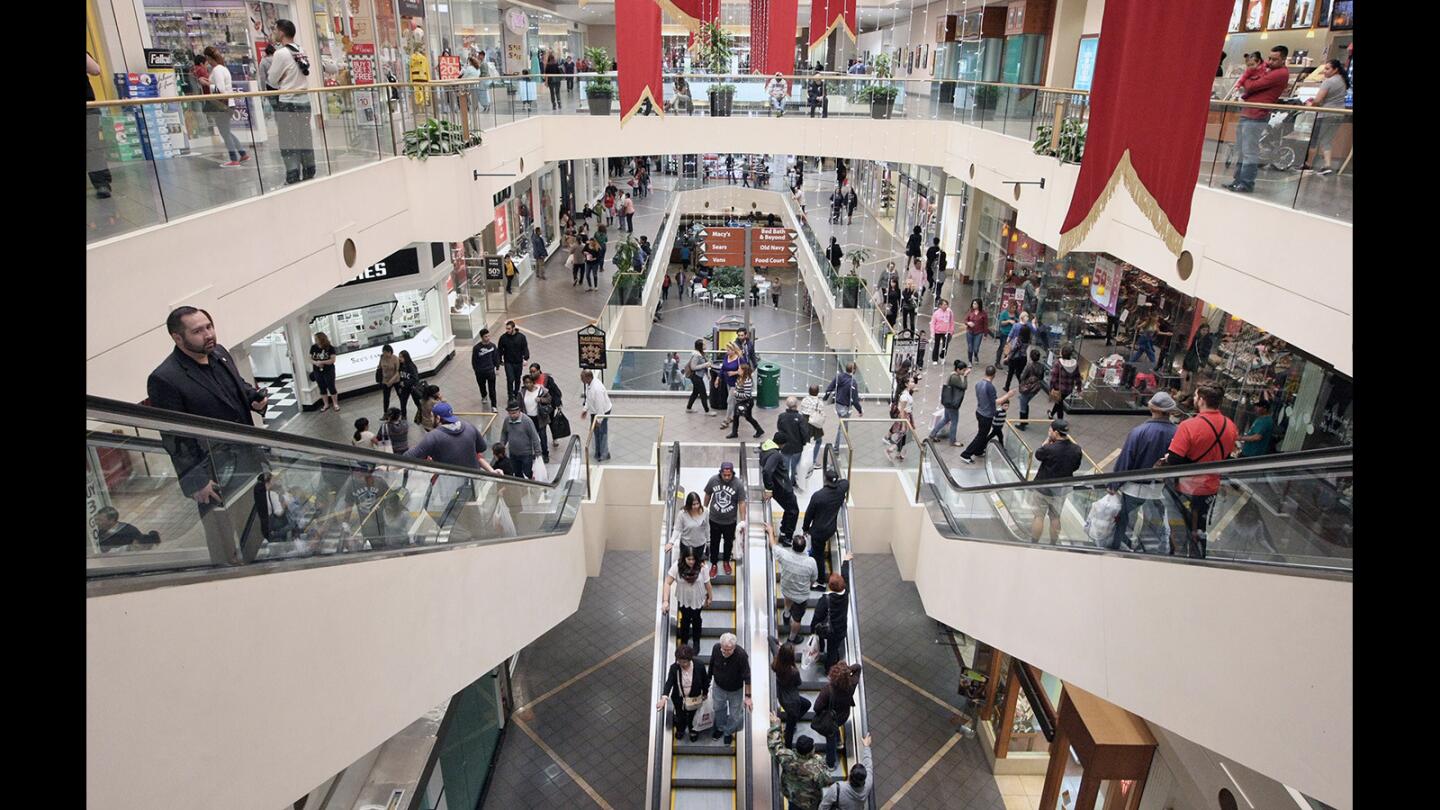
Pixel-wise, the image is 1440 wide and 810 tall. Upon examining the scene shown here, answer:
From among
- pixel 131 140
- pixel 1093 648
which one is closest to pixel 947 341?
pixel 1093 648

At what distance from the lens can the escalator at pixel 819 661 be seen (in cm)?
747

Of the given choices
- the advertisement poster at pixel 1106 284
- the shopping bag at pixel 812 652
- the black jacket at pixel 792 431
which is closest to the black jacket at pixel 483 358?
the black jacket at pixel 792 431

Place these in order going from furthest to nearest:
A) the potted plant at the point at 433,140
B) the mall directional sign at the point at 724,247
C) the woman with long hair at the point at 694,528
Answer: the mall directional sign at the point at 724,247 → the potted plant at the point at 433,140 → the woman with long hair at the point at 694,528

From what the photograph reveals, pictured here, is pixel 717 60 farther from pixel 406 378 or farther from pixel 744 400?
pixel 406 378

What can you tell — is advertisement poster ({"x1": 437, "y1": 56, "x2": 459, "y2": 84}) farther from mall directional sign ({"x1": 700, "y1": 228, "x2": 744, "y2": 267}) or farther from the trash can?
the trash can

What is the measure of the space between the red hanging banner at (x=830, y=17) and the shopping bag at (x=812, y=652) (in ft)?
40.9

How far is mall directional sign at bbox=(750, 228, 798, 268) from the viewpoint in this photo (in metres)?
13.1

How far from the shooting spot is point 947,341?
15.0m

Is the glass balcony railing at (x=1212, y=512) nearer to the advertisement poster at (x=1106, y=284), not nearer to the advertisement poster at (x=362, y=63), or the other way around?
the advertisement poster at (x=1106, y=284)

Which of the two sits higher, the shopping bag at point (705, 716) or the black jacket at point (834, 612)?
the black jacket at point (834, 612)
